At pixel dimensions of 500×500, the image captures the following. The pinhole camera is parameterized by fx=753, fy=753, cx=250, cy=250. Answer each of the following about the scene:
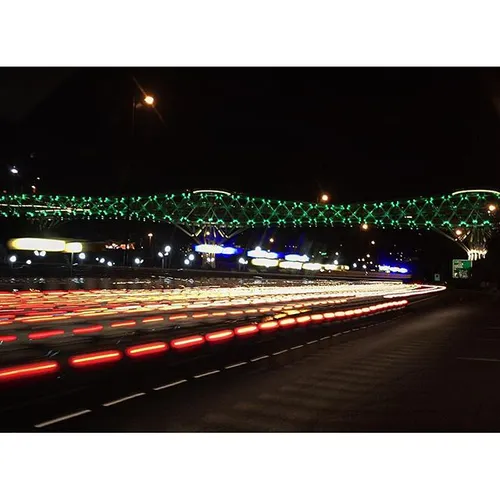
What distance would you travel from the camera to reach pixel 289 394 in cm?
1319

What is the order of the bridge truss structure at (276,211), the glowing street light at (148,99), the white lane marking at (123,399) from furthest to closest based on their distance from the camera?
the bridge truss structure at (276,211), the glowing street light at (148,99), the white lane marking at (123,399)

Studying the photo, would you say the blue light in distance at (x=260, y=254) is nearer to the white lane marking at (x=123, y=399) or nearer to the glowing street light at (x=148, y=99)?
the glowing street light at (x=148, y=99)

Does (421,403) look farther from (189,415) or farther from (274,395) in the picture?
(189,415)

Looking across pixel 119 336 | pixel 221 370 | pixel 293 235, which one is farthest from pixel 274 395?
pixel 293 235

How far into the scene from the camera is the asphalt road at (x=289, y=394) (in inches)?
412

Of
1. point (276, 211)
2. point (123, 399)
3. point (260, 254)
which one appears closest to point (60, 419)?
point (123, 399)

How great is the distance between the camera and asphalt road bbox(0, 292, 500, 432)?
10.5m

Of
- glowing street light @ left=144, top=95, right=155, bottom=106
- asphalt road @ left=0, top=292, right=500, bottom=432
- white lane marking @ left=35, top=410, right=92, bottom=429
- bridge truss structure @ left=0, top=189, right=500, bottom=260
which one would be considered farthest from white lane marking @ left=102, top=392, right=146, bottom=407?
bridge truss structure @ left=0, top=189, right=500, bottom=260

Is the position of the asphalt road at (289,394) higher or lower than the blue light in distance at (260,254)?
lower

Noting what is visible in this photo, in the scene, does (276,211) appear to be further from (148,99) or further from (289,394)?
(289,394)

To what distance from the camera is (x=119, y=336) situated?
1617cm

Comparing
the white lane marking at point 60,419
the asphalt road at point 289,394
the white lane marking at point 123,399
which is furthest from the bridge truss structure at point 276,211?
the white lane marking at point 60,419

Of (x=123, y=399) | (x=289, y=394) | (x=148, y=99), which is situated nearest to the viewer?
(x=123, y=399)

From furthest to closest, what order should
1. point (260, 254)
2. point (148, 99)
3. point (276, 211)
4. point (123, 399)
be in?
point (276, 211), point (260, 254), point (148, 99), point (123, 399)
